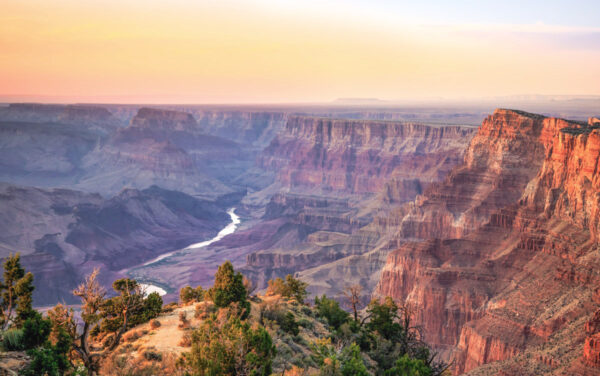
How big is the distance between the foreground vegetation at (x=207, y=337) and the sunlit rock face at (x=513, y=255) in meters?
15.8

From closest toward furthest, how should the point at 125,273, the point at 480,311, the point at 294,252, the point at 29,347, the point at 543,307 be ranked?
the point at 29,347, the point at 543,307, the point at 480,311, the point at 294,252, the point at 125,273

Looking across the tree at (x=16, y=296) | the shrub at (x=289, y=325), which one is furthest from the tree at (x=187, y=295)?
the tree at (x=16, y=296)

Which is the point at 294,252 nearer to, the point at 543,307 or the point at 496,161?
the point at 496,161

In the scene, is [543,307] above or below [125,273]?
above

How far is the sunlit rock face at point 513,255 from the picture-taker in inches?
2190

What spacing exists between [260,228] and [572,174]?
12727cm

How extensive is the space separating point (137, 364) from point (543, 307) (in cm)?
4593

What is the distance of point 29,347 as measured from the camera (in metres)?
24.8

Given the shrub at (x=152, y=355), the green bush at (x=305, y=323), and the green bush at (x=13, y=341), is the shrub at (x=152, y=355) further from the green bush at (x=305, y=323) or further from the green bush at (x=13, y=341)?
the green bush at (x=305, y=323)

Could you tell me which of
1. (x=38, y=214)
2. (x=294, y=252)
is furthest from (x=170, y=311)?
(x=38, y=214)

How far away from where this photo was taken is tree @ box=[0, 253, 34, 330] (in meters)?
29.0

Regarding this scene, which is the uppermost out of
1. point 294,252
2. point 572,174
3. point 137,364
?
point 572,174

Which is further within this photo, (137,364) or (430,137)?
(430,137)

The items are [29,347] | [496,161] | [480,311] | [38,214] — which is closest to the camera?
[29,347]
